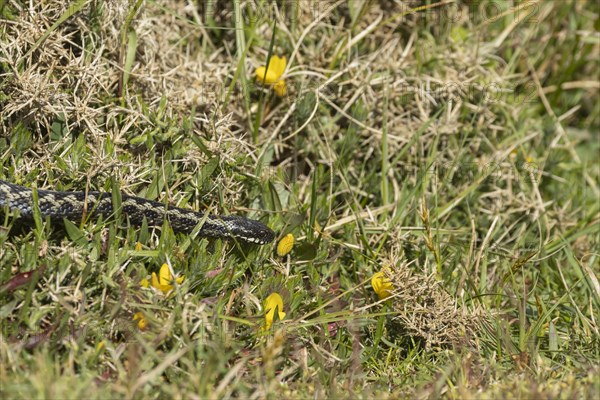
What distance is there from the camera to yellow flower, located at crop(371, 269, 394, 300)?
14.6ft

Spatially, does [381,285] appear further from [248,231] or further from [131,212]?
[131,212]

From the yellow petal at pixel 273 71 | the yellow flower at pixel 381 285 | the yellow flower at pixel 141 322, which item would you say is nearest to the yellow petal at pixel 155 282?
the yellow flower at pixel 141 322

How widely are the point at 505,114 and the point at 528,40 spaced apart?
1.10m

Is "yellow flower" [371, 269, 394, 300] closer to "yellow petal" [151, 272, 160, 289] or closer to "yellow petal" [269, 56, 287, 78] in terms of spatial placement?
"yellow petal" [151, 272, 160, 289]

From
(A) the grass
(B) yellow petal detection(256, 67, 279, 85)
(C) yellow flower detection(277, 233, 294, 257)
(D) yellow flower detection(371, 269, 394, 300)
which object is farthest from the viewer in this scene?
(B) yellow petal detection(256, 67, 279, 85)

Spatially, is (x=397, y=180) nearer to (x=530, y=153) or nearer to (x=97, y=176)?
(x=530, y=153)

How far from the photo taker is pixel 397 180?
567cm

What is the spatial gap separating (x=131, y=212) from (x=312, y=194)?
118 cm

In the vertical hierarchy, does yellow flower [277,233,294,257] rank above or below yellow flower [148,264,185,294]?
below

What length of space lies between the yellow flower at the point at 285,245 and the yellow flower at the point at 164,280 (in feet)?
2.54

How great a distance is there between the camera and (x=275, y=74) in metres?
5.44

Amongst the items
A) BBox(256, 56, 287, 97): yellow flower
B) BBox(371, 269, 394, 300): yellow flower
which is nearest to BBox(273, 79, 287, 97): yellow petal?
BBox(256, 56, 287, 97): yellow flower

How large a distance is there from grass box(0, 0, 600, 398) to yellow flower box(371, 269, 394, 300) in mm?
74

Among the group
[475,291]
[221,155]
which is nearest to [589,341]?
[475,291]
